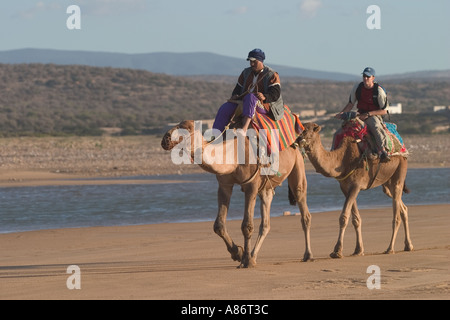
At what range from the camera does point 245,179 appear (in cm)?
1191

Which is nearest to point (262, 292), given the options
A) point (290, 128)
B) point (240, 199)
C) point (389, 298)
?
point (389, 298)

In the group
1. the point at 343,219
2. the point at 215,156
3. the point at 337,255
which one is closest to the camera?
the point at 215,156

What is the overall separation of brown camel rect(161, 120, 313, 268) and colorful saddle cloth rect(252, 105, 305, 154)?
14cm

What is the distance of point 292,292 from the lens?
9.96 metres

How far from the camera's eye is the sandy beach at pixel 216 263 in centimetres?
1004

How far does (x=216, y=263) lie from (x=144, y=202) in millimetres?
10231

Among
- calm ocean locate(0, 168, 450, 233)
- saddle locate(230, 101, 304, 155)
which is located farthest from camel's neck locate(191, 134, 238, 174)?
calm ocean locate(0, 168, 450, 233)

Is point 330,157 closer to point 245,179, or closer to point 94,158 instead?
point 245,179

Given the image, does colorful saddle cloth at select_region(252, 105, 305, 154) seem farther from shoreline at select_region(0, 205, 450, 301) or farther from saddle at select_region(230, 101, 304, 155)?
shoreline at select_region(0, 205, 450, 301)

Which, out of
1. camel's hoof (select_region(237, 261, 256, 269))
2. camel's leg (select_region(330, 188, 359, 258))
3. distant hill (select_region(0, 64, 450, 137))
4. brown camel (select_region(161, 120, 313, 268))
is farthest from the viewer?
distant hill (select_region(0, 64, 450, 137))

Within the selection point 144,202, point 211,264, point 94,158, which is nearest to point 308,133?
point 211,264

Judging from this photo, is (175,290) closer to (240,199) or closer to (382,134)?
(382,134)

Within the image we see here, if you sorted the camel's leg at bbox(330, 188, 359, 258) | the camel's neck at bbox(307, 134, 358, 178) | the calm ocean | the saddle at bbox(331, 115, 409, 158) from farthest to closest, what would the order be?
the calm ocean → the saddle at bbox(331, 115, 409, 158) → the camel's leg at bbox(330, 188, 359, 258) → the camel's neck at bbox(307, 134, 358, 178)

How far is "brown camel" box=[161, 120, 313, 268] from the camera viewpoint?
35.2 ft
